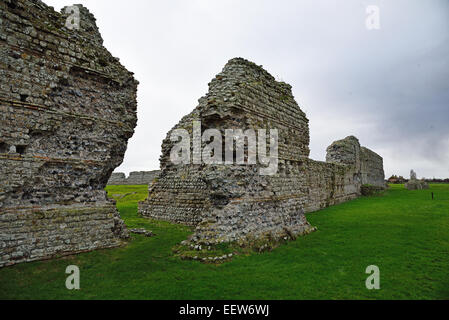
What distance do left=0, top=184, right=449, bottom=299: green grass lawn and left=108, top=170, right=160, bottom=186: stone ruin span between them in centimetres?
3004

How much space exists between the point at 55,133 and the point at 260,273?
6.27m

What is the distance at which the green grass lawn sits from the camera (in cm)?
468

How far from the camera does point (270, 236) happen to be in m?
8.21

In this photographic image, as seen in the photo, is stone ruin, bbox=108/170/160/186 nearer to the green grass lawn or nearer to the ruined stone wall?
the ruined stone wall

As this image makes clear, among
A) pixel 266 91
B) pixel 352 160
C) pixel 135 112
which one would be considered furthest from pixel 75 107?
pixel 352 160

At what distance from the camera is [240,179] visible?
811 cm

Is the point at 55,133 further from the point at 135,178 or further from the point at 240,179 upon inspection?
the point at 135,178

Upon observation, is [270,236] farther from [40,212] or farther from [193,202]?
[40,212]

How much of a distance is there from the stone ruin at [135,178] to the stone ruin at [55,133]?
95.5ft

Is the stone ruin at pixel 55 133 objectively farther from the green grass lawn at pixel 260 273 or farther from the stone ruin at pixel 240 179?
the stone ruin at pixel 240 179

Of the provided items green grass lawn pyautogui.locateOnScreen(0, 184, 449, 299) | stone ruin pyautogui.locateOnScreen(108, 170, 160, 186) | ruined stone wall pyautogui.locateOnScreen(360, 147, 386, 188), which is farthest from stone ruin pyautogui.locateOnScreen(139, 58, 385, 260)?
stone ruin pyautogui.locateOnScreen(108, 170, 160, 186)

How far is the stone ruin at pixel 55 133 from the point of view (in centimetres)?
611

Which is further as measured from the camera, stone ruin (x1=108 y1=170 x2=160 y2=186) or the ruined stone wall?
stone ruin (x1=108 y1=170 x2=160 y2=186)
